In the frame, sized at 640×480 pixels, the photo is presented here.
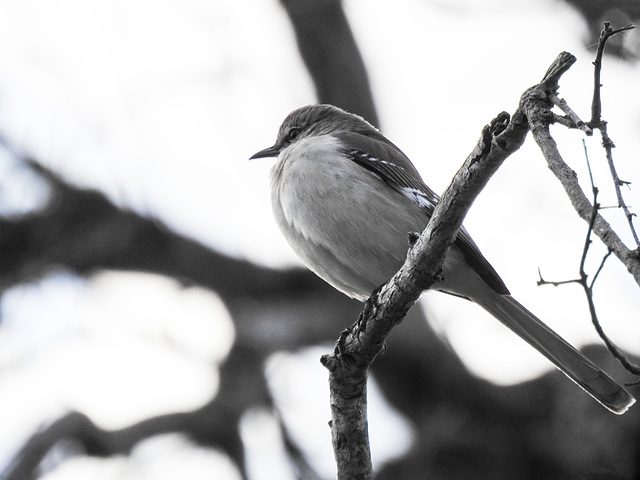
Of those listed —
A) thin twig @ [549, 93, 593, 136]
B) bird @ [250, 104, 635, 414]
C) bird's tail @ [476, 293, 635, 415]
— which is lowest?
bird's tail @ [476, 293, 635, 415]

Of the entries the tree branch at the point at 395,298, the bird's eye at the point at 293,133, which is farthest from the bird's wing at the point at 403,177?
the tree branch at the point at 395,298

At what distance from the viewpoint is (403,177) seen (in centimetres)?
509

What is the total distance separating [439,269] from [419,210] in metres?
1.59

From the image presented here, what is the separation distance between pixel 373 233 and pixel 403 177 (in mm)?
572

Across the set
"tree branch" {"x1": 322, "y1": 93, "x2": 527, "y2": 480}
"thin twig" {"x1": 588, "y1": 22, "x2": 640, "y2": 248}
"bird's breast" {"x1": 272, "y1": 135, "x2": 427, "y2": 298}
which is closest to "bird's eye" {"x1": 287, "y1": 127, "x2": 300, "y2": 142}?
"bird's breast" {"x1": 272, "y1": 135, "x2": 427, "y2": 298}

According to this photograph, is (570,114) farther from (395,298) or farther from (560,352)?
(560,352)

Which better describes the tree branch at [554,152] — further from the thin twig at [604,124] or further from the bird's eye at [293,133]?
the bird's eye at [293,133]

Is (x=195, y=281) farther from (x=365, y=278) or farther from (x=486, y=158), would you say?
(x=486, y=158)

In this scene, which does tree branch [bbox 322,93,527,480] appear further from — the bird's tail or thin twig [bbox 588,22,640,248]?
the bird's tail

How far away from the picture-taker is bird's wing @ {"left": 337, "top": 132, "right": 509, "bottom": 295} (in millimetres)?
4633

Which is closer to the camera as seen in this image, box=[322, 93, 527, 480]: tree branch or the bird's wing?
box=[322, 93, 527, 480]: tree branch

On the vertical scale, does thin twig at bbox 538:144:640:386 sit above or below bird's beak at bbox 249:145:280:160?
above

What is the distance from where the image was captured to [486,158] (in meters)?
2.84

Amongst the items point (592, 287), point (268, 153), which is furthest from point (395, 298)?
point (268, 153)
